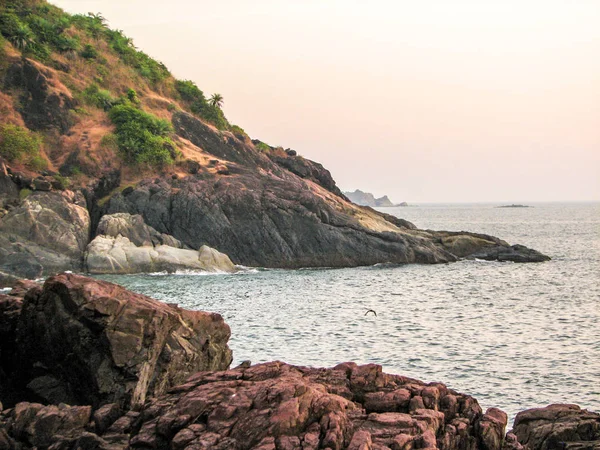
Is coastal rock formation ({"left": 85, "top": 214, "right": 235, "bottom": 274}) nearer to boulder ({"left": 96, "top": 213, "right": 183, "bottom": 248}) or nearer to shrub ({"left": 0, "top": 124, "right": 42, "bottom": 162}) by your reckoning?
boulder ({"left": 96, "top": 213, "right": 183, "bottom": 248})

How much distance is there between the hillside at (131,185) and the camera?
64.1 metres

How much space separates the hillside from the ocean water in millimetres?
5244

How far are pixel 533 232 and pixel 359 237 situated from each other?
262ft

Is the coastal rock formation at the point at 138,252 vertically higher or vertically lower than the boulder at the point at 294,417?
higher

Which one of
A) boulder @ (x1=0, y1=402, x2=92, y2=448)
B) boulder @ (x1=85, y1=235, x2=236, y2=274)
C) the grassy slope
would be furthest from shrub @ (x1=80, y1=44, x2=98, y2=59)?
boulder @ (x1=0, y1=402, x2=92, y2=448)

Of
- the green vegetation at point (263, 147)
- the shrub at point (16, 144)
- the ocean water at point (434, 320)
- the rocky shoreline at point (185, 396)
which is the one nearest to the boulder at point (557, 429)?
the rocky shoreline at point (185, 396)

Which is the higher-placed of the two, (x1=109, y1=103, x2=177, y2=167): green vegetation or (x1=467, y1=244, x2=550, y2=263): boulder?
(x1=109, y1=103, x2=177, y2=167): green vegetation

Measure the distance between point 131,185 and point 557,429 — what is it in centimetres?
6379

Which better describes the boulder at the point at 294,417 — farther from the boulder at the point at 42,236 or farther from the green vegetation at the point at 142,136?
the green vegetation at the point at 142,136

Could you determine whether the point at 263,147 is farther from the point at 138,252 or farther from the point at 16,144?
the point at 138,252

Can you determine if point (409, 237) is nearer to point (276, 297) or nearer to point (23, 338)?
point (276, 297)

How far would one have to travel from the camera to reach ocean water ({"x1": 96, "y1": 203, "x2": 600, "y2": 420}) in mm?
29547

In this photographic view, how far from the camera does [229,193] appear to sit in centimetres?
7494

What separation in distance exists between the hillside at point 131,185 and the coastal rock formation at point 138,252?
0.27 meters
